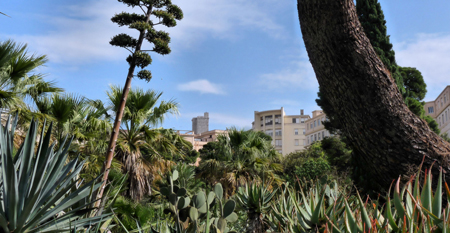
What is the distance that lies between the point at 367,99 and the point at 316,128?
66096 millimetres

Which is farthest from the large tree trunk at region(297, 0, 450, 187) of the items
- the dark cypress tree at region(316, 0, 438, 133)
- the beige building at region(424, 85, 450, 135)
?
the beige building at region(424, 85, 450, 135)

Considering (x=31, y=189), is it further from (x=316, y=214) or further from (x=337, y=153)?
(x=337, y=153)

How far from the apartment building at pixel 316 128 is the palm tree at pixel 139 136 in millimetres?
56370

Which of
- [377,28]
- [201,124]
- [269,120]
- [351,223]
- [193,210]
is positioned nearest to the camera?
[351,223]

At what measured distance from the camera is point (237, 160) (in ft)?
51.4

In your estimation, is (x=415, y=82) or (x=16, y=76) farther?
(x=415, y=82)

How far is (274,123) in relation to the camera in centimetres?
8294

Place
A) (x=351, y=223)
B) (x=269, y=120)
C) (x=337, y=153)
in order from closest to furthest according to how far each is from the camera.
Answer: (x=351, y=223) < (x=337, y=153) < (x=269, y=120)

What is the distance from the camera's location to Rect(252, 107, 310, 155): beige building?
Result: 8006 centimetres

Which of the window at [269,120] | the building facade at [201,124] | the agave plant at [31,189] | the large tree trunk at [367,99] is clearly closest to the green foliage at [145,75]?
the large tree trunk at [367,99]

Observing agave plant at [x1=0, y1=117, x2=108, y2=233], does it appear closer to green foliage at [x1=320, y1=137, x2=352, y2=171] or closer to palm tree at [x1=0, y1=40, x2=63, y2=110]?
palm tree at [x1=0, y1=40, x2=63, y2=110]

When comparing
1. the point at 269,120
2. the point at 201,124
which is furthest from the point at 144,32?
the point at 201,124

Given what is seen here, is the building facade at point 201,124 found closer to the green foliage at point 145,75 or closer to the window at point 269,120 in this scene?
the window at point 269,120

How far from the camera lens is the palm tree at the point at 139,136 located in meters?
11.0
